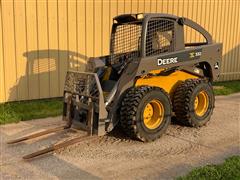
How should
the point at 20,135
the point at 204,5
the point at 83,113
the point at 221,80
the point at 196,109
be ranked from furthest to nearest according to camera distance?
the point at 221,80, the point at 204,5, the point at 196,109, the point at 20,135, the point at 83,113

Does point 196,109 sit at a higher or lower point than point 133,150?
higher

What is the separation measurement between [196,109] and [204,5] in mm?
5862

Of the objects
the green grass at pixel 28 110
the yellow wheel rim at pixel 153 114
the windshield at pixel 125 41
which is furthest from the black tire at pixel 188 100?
the green grass at pixel 28 110

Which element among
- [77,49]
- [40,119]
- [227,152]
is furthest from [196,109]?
[77,49]

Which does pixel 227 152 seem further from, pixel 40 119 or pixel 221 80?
pixel 221 80

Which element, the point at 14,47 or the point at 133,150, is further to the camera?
the point at 14,47

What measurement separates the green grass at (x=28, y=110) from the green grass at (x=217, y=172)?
4163 millimetres

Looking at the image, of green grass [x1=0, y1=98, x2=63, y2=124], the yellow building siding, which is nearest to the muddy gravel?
green grass [x1=0, y1=98, x2=63, y2=124]

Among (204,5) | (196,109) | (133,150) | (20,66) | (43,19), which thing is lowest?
(133,150)

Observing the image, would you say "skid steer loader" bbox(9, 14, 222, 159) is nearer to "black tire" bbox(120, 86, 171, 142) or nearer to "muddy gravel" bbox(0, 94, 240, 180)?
"black tire" bbox(120, 86, 171, 142)

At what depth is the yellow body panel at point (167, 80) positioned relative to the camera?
6.52 m

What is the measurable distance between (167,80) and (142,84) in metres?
0.61

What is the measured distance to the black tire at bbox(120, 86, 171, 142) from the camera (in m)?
5.94

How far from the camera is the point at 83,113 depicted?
20.2 feet
